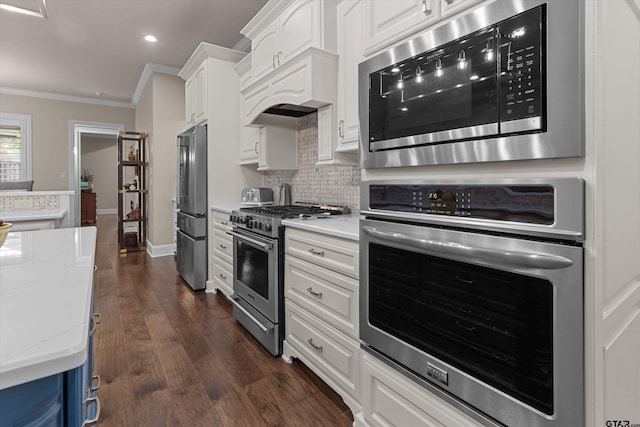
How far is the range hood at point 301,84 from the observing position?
2.13 meters

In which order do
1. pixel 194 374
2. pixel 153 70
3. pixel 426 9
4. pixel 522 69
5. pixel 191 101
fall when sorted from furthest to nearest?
pixel 153 70, pixel 191 101, pixel 194 374, pixel 426 9, pixel 522 69

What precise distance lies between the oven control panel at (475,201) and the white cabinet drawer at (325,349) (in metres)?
0.77

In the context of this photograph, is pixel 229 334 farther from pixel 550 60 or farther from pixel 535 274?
pixel 550 60

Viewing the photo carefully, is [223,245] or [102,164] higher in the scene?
[102,164]

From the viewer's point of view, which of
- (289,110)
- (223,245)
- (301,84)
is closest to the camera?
(301,84)

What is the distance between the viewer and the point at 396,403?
1333 mm

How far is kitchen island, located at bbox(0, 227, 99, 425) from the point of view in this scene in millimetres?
512

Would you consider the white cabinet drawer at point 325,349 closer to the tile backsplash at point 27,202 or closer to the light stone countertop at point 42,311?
the light stone countertop at point 42,311

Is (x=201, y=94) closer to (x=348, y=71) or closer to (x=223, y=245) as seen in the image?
(x=223, y=245)

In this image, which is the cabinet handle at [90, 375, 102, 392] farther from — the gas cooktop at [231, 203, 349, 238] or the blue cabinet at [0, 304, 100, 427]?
the gas cooktop at [231, 203, 349, 238]

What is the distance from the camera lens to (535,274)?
0.91m

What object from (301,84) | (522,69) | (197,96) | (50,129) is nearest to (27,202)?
(197,96)

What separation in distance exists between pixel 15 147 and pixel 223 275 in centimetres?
657

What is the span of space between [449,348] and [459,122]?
729mm
